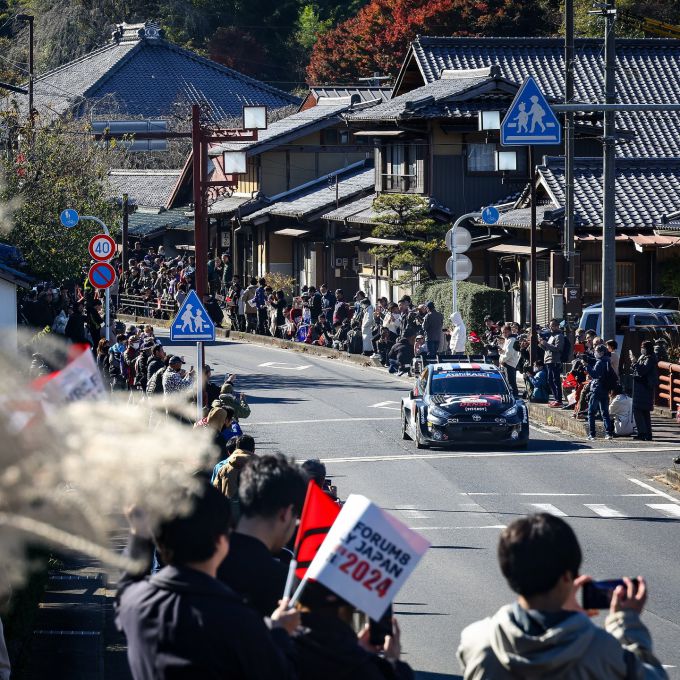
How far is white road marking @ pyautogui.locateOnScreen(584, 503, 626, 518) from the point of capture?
51.8 feet

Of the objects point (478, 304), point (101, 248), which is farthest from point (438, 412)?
point (478, 304)

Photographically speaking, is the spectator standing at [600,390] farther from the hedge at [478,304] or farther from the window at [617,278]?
the hedge at [478,304]

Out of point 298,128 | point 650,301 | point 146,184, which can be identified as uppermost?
point 298,128

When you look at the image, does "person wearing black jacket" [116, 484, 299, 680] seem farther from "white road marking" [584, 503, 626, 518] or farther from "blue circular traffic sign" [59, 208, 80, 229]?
"blue circular traffic sign" [59, 208, 80, 229]

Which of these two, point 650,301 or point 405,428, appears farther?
point 650,301

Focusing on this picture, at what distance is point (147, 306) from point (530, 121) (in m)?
24.4

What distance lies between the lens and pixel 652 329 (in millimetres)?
27281

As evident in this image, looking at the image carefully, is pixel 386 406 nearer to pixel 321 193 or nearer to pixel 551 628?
pixel 551 628

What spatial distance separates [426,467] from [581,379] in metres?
6.05

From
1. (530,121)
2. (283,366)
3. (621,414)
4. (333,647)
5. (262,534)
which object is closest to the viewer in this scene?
(333,647)

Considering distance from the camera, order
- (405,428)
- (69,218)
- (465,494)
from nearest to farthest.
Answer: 1. (465,494)
2. (405,428)
3. (69,218)

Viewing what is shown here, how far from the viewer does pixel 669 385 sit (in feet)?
81.1

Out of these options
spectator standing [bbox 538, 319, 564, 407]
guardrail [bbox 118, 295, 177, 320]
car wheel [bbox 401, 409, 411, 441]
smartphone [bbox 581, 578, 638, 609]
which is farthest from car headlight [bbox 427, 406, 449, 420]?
guardrail [bbox 118, 295, 177, 320]

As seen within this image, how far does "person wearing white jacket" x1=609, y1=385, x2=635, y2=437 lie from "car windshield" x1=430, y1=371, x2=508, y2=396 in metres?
2.00
